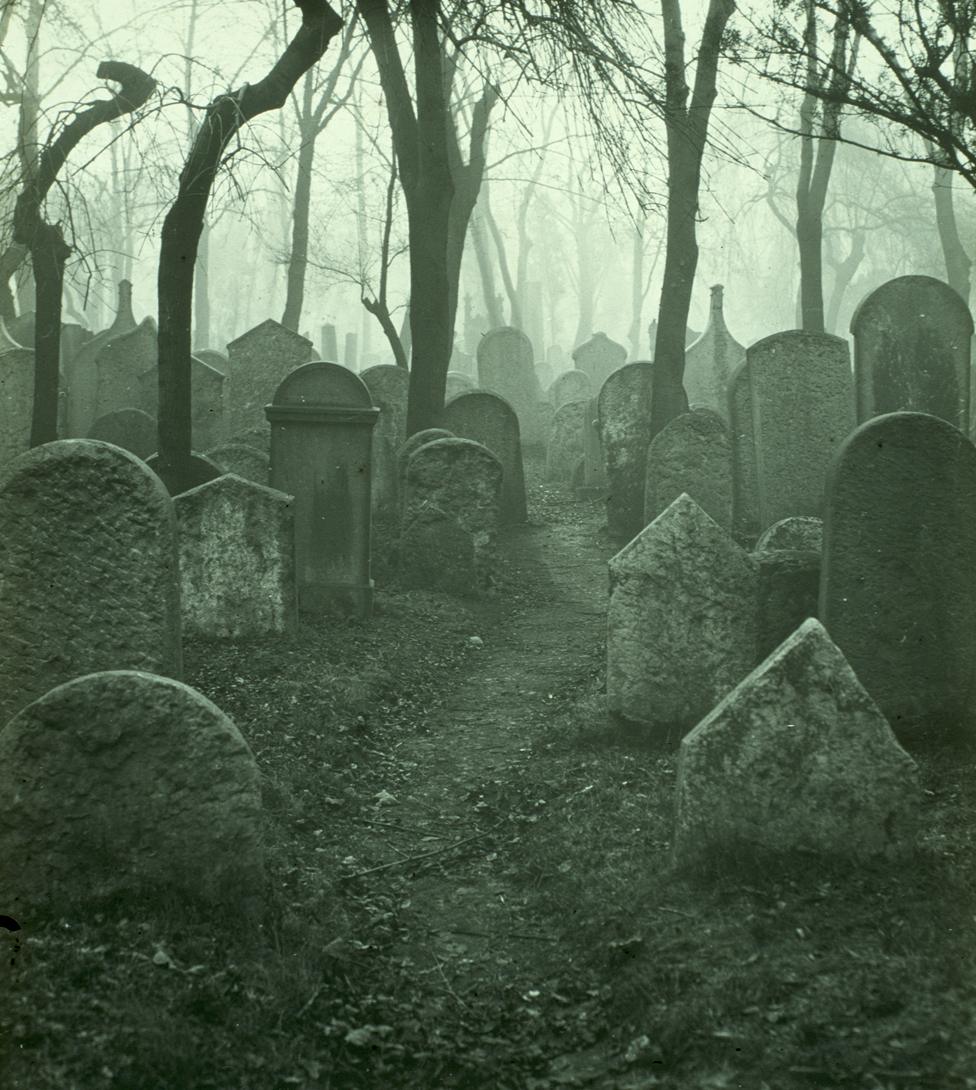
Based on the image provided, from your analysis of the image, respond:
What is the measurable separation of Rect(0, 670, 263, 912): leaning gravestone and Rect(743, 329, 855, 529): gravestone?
24.2 ft

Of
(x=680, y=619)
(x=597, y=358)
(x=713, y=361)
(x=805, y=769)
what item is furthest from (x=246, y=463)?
(x=597, y=358)

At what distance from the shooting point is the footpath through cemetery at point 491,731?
3.54 m

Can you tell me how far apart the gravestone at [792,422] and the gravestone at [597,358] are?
13.0 meters

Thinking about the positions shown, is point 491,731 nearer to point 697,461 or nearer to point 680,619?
point 680,619

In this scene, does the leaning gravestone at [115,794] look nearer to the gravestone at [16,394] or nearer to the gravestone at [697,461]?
the gravestone at [697,461]

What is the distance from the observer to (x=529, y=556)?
1194 centimetres

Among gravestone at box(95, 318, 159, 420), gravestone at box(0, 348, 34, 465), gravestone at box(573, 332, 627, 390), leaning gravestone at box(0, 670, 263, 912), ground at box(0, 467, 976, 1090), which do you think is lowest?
ground at box(0, 467, 976, 1090)

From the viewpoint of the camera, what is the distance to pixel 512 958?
165 inches

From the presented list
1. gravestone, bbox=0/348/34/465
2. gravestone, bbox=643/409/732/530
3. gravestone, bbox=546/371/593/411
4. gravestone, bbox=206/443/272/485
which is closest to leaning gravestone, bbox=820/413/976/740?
gravestone, bbox=643/409/732/530

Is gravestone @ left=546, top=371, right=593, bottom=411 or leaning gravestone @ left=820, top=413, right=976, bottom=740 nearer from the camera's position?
leaning gravestone @ left=820, top=413, right=976, bottom=740

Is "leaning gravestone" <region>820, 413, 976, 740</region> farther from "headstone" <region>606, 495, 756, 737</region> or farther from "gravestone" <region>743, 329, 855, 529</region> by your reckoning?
"gravestone" <region>743, 329, 855, 529</region>

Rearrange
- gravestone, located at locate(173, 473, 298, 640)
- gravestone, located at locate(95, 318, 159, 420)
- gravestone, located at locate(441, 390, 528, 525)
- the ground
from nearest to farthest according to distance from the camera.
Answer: the ground → gravestone, located at locate(173, 473, 298, 640) → gravestone, located at locate(441, 390, 528, 525) → gravestone, located at locate(95, 318, 159, 420)

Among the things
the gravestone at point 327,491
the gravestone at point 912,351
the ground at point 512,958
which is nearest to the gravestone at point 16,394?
the gravestone at point 327,491

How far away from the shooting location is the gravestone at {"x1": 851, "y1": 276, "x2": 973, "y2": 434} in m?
10.7
